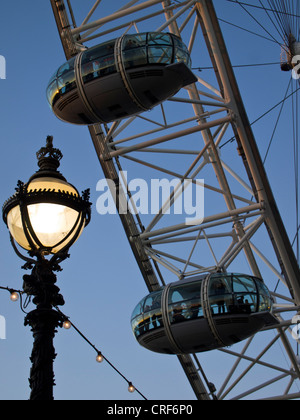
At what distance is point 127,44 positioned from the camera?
1392cm

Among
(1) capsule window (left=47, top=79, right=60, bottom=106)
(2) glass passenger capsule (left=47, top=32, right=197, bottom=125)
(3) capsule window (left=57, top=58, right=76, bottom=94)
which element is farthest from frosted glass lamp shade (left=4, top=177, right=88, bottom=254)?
(1) capsule window (left=47, top=79, right=60, bottom=106)

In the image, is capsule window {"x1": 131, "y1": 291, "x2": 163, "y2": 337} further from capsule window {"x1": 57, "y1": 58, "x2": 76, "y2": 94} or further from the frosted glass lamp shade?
the frosted glass lamp shade

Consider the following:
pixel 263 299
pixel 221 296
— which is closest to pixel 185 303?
pixel 221 296

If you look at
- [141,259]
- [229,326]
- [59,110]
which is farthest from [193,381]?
[59,110]

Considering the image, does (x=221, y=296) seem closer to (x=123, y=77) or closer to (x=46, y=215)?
(x=123, y=77)

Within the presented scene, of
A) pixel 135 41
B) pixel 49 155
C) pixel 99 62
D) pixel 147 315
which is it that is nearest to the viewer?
pixel 49 155

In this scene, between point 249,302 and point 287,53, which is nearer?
point 249,302

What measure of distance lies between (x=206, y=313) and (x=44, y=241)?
11052 mm

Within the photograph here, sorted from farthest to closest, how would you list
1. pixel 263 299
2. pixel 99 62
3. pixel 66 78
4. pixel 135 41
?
pixel 263 299
pixel 66 78
pixel 99 62
pixel 135 41

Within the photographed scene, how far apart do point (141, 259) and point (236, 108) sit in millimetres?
5461

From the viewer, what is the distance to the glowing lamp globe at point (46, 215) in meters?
4.55

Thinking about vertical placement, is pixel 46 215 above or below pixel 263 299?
below

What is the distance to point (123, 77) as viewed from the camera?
13.7 metres
